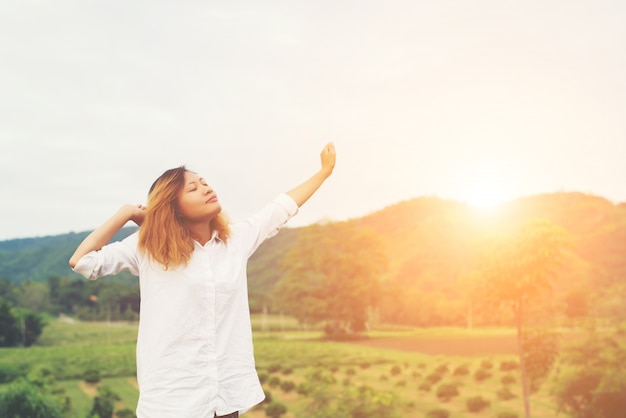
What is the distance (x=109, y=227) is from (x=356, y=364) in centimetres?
829

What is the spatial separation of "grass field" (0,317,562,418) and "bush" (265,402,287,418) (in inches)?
3.6

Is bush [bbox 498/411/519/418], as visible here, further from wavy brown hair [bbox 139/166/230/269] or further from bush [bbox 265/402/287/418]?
wavy brown hair [bbox 139/166/230/269]

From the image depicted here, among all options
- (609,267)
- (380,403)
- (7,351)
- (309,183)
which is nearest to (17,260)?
(7,351)

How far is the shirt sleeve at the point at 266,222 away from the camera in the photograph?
141 centimetres

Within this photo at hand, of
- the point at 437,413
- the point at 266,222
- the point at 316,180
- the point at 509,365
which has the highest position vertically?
the point at 316,180

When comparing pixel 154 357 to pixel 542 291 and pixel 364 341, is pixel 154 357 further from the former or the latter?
pixel 364 341

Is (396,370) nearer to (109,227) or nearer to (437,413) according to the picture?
(437,413)

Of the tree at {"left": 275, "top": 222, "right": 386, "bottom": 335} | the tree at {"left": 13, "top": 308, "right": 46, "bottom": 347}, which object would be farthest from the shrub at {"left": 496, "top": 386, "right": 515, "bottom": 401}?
the tree at {"left": 13, "top": 308, "right": 46, "bottom": 347}

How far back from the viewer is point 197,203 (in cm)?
134

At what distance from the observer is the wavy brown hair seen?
125 cm

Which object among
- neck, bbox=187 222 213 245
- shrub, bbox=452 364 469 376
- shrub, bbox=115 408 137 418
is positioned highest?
neck, bbox=187 222 213 245

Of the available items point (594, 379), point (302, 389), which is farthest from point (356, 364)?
point (594, 379)

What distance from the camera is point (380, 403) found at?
807 cm

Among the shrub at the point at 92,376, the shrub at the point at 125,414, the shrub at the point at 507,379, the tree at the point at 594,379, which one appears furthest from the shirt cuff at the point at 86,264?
the shrub at the point at 92,376
